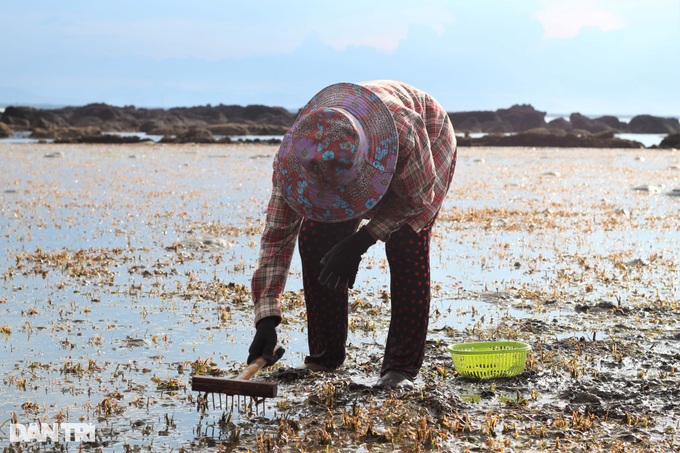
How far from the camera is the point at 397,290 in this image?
491 centimetres

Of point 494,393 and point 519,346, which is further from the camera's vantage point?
point 519,346

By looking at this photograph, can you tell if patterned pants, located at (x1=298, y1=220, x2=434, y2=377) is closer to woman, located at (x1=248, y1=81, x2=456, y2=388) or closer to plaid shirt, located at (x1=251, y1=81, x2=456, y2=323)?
woman, located at (x1=248, y1=81, x2=456, y2=388)

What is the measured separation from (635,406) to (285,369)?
187 cm

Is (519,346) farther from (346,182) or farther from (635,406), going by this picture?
(346,182)

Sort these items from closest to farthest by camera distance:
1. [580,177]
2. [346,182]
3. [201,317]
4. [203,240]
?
[346,182], [201,317], [203,240], [580,177]

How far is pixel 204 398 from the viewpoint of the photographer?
15.1ft

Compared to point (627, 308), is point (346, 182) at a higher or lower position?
higher

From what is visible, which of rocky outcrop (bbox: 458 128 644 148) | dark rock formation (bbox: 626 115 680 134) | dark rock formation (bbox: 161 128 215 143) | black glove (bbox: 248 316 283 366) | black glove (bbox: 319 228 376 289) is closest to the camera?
black glove (bbox: 319 228 376 289)

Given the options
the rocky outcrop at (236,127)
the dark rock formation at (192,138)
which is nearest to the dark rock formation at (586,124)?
the rocky outcrop at (236,127)

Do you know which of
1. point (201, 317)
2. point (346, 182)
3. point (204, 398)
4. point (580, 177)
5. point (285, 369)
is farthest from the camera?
point (580, 177)

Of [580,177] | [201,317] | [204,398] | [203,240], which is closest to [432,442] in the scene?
[204,398]

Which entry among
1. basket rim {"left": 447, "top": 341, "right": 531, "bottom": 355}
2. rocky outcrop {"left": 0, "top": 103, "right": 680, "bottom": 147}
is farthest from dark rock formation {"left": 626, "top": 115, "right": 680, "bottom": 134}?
basket rim {"left": 447, "top": 341, "right": 531, "bottom": 355}

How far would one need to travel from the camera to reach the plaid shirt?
4.25 meters

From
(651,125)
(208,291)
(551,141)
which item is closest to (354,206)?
(208,291)
